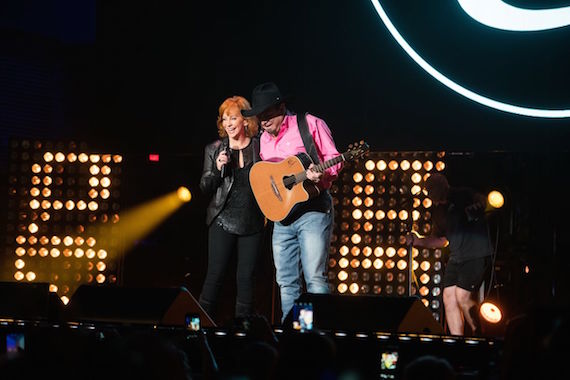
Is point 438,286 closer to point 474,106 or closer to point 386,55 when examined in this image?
point 474,106

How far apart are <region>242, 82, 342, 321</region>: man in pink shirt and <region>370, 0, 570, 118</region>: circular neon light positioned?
1.68 metres

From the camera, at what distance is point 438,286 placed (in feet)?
25.6

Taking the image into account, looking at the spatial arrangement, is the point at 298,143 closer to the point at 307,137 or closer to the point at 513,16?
the point at 307,137

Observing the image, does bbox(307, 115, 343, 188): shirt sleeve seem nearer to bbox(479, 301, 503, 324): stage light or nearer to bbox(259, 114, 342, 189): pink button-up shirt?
bbox(259, 114, 342, 189): pink button-up shirt

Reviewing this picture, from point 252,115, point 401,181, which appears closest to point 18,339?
point 252,115

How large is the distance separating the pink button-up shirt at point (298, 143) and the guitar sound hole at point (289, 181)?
0.60 ft

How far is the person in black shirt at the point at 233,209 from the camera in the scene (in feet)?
21.4

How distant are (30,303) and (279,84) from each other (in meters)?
3.68

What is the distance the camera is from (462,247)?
7.26 meters

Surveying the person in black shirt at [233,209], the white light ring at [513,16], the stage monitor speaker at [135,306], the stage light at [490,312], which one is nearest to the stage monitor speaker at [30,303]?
the stage monitor speaker at [135,306]

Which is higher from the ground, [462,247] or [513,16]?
[513,16]

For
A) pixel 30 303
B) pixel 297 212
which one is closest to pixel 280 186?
pixel 297 212

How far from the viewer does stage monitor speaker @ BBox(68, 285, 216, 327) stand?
5.53m

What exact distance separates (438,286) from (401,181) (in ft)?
3.26
